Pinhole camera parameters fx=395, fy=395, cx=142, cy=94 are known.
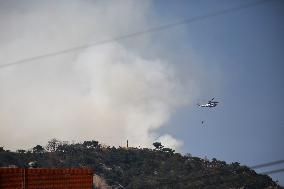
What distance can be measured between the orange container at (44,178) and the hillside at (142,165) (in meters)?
82.3

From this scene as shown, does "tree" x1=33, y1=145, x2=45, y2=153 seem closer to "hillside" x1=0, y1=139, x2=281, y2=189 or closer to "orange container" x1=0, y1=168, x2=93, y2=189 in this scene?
"hillside" x1=0, y1=139, x2=281, y2=189

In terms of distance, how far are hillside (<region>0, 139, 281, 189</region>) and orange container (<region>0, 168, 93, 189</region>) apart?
8226 cm

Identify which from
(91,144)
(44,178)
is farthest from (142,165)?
(44,178)

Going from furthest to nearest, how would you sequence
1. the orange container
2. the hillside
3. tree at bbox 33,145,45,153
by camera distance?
tree at bbox 33,145,45,153, the hillside, the orange container

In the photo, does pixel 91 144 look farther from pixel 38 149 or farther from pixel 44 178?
pixel 44 178

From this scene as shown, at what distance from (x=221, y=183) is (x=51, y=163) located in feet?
173

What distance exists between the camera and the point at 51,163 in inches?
4373

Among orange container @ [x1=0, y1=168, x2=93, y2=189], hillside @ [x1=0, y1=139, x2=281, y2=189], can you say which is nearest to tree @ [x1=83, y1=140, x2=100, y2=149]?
hillside @ [x1=0, y1=139, x2=281, y2=189]

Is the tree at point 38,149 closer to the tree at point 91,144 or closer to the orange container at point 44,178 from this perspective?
the tree at point 91,144

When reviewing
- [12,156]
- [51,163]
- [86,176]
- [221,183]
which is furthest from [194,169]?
[86,176]

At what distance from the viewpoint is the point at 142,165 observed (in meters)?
122

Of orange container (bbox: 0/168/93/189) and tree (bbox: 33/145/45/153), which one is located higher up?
tree (bbox: 33/145/45/153)

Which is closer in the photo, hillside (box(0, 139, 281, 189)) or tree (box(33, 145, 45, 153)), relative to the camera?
hillside (box(0, 139, 281, 189))

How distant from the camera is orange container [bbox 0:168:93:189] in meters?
20.5
